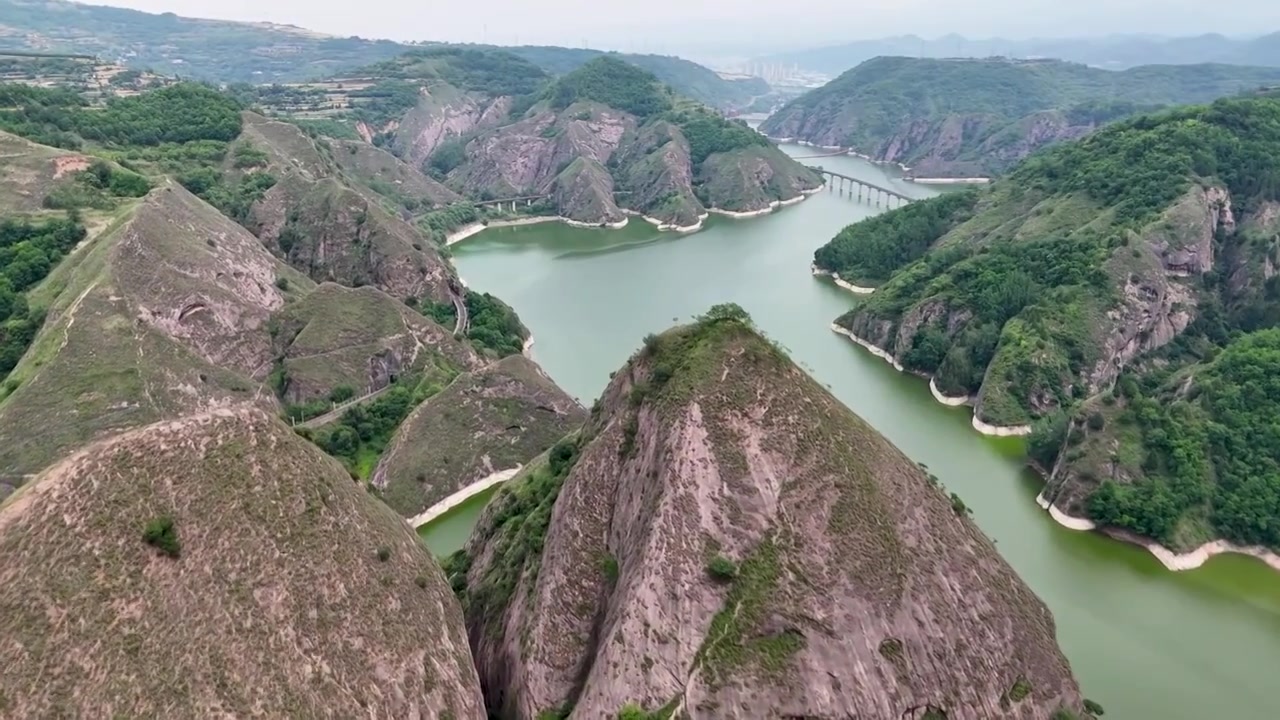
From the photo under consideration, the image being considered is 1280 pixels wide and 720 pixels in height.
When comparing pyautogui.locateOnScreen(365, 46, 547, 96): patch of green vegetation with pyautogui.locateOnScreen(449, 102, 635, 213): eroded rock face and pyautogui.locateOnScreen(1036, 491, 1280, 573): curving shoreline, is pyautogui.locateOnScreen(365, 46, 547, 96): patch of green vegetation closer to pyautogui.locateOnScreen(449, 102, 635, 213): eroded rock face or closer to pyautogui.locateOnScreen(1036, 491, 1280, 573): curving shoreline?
pyautogui.locateOnScreen(449, 102, 635, 213): eroded rock face

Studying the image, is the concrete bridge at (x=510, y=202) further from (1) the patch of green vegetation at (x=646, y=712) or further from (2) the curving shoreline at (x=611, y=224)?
(1) the patch of green vegetation at (x=646, y=712)

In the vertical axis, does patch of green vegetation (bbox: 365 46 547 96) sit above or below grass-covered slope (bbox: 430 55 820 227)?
above

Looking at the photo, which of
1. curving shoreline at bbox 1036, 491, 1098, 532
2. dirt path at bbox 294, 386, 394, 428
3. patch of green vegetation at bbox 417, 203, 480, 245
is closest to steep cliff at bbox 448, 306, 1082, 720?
curving shoreline at bbox 1036, 491, 1098, 532

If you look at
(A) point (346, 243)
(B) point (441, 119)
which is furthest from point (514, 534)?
(B) point (441, 119)

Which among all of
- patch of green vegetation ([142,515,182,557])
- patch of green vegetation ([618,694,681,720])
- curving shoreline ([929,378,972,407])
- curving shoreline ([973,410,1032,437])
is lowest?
curving shoreline ([929,378,972,407])

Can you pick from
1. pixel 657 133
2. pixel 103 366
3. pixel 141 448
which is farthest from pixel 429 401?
pixel 657 133

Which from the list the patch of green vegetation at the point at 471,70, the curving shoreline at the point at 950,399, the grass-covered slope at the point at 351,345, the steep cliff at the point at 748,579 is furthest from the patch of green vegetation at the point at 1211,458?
the patch of green vegetation at the point at 471,70

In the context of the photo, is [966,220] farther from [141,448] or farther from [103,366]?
[141,448]
